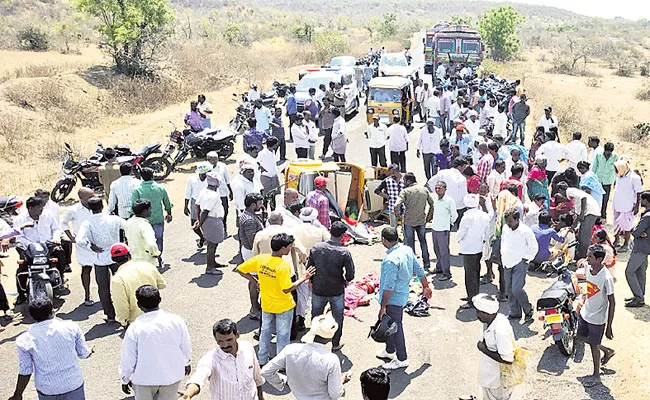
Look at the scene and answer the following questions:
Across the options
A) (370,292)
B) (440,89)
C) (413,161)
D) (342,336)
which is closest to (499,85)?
(440,89)

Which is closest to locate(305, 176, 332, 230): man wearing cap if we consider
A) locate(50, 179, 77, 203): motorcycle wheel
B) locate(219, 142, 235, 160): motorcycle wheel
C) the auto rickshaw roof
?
locate(50, 179, 77, 203): motorcycle wheel

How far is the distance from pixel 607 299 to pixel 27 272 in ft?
25.0

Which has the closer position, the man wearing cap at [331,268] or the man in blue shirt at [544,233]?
the man wearing cap at [331,268]

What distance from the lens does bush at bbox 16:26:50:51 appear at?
104 feet

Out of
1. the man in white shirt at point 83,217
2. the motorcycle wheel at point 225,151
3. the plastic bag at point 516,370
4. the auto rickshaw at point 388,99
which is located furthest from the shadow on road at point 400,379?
the auto rickshaw at point 388,99

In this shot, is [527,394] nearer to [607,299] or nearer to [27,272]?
[607,299]

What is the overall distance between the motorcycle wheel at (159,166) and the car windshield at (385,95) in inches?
314

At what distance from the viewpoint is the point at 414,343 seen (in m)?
7.95

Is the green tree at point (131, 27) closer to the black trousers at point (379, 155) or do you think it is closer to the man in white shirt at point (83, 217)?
the black trousers at point (379, 155)

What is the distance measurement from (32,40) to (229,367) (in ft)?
106

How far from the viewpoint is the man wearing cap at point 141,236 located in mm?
7746

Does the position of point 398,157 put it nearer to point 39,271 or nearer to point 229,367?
point 39,271

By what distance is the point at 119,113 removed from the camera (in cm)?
2338

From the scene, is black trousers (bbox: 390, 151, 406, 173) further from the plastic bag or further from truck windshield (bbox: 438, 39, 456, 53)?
truck windshield (bbox: 438, 39, 456, 53)
